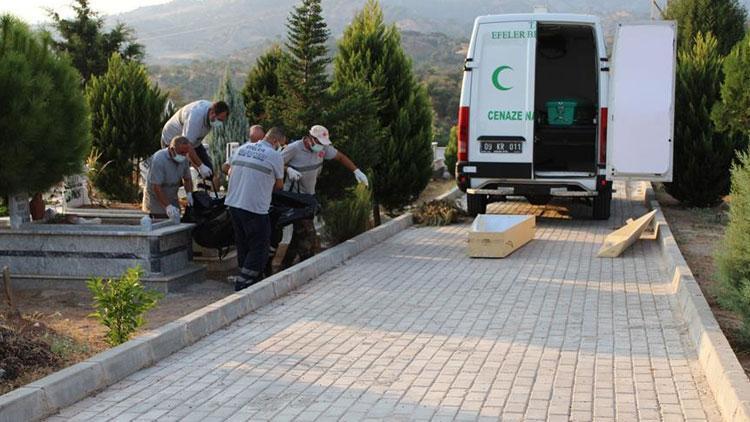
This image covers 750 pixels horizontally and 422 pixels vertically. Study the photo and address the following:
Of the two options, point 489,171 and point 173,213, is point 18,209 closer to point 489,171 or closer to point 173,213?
point 173,213

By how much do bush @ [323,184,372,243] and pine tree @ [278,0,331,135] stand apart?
42.4 inches

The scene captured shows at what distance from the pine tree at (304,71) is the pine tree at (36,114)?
8.99 ft

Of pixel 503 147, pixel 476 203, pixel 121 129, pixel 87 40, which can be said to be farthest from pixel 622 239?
pixel 87 40

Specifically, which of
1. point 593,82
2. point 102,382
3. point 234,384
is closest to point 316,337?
point 234,384

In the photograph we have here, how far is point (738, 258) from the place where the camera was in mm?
6754

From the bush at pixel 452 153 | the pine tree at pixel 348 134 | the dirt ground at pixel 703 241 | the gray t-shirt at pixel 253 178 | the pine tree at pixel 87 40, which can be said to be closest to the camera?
the dirt ground at pixel 703 241

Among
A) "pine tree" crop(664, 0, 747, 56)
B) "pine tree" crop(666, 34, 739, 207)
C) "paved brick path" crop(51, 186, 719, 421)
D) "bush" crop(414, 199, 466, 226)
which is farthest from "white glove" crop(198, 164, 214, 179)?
"pine tree" crop(664, 0, 747, 56)

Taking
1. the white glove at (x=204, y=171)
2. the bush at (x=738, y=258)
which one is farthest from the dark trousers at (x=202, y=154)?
the bush at (x=738, y=258)

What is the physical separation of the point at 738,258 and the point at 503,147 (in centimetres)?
723

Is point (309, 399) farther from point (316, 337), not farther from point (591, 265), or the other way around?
point (591, 265)

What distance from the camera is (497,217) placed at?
12.7m

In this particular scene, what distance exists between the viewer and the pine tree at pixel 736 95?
1501 centimetres

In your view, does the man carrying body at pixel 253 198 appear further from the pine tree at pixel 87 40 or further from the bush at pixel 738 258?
the pine tree at pixel 87 40

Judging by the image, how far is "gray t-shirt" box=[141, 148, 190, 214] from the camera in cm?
1036
